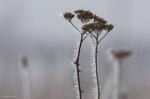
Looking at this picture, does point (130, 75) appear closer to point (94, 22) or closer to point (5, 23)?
point (5, 23)

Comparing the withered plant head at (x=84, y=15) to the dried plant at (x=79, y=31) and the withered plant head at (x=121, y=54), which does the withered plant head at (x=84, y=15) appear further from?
the withered plant head at (x=121, y=54)

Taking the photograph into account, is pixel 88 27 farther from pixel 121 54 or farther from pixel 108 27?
pixel 121 54

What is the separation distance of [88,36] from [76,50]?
9cm

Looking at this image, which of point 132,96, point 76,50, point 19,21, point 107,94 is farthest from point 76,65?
point 19,21

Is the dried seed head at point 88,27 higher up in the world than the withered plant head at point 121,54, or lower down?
higher up

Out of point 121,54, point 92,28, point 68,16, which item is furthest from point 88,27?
point 121,54

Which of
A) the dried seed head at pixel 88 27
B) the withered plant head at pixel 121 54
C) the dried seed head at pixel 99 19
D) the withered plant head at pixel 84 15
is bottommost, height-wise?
the withered plant head at pixel 121 54

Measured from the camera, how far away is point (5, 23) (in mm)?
6961

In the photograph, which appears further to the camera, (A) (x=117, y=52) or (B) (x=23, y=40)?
(B) (x=23, y=40)

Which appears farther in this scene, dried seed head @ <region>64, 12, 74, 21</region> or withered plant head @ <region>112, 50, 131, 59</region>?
withered plant head @ <region>112, 50, 131, 59</region>

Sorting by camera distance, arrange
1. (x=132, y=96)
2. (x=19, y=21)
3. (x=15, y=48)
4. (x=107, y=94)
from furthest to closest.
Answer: (x=15, y=48)
(x=19, y=21)
(x=132, y=96)
(x=107, y=94)

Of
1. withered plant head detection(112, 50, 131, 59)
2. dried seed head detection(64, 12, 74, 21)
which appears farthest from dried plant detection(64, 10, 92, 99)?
withered plant head detection(112, 50, 131, 59)

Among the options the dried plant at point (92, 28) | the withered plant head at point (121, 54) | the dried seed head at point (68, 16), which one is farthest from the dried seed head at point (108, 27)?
the withered plant head at point (121, 54)

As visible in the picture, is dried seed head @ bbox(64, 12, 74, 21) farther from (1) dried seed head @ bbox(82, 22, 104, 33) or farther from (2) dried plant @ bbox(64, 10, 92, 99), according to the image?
(1) dried seed head @ bbox(82, 22, 104, 33)
